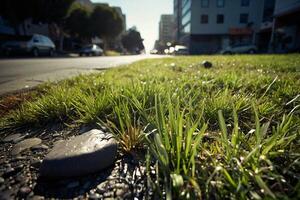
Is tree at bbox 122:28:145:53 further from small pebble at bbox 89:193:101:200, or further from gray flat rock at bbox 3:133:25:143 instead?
small pebble at bbox 89:193:101:200

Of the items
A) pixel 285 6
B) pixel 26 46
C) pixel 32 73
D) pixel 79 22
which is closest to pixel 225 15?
pixel 285 6

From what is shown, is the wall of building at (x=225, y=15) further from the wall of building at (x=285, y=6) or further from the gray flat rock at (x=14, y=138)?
the gray flat rock at (x=14, y=138)

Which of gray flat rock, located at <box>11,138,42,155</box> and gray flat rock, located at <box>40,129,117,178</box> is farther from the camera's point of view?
gray flat rock, located at <box>11,138,42,155</box>

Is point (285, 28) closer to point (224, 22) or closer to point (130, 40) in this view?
point (224, 22)

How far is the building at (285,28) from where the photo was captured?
19.7 metres

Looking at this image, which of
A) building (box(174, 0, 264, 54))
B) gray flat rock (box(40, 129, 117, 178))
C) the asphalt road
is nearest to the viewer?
gray flat rock (box(40, 129, 117, 178))

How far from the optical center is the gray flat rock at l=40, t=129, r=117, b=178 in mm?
1230

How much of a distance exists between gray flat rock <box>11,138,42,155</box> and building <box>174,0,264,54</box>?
37.3 meters

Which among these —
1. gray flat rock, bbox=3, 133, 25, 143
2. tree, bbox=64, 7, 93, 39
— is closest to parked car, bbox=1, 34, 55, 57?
tree, bbox=64, 7, 93, 39

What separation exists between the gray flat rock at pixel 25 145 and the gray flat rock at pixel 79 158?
340 mm

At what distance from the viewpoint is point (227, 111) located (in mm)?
1893

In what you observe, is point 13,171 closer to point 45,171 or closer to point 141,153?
point 45,171

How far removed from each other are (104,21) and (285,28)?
2568 cm

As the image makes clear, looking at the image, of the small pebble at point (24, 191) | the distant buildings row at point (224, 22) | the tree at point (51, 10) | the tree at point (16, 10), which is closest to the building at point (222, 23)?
the distant buildings row at point (224, 22)
